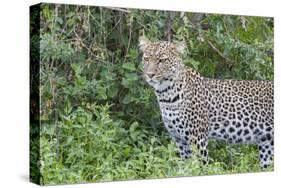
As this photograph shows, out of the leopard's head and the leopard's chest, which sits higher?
the leopard's head

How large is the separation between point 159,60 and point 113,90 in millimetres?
646

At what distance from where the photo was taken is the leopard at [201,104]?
28.9 feet

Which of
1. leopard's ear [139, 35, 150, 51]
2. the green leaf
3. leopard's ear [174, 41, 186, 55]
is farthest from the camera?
leopard's ear [174, 41, 186, 55]

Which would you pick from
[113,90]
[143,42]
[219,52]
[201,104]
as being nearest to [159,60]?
[143,42]

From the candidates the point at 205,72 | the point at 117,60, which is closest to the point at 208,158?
the point at 205,72

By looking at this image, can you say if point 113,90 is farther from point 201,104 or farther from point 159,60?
point 201,104

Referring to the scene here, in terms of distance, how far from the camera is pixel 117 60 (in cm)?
865

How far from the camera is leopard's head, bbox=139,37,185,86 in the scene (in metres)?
8.73

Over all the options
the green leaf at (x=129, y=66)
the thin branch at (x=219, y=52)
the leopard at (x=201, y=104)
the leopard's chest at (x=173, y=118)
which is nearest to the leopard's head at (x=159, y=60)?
the leopard at (x=201, y=104)

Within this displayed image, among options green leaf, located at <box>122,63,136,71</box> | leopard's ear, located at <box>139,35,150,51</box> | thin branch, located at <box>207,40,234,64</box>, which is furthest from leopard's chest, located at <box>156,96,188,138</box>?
thin branch, located at <box>207,40,234,64</box>

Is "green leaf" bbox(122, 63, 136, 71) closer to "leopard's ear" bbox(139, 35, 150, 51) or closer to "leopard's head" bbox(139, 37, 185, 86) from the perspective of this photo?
"leopard's head" bbox(139, 37, 185, 86)

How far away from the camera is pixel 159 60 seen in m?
8.75

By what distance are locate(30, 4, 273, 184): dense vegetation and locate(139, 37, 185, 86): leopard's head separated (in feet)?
0.30

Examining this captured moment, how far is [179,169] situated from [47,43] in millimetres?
2140
